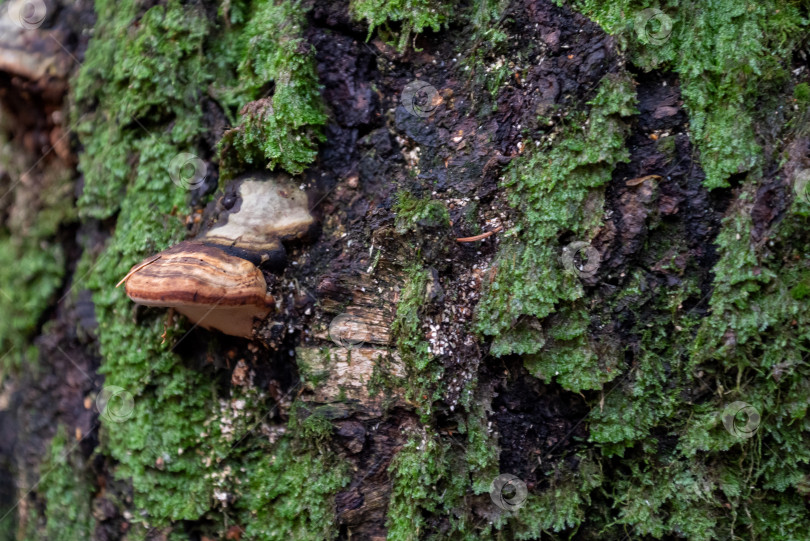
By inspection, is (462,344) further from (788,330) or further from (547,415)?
(788,330)

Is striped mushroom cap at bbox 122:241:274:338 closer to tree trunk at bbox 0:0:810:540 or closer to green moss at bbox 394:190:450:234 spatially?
tree trunk at bbox 0:0:810:540

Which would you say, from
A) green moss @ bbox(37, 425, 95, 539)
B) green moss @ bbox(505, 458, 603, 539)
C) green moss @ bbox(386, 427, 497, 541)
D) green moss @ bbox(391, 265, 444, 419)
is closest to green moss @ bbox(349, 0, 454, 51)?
green moss @ bbox(391, 265, 444, 419)

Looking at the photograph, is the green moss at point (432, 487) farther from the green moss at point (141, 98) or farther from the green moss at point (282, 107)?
the green moss at point (141, 98)

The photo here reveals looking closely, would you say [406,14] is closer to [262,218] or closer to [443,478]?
[262,218]

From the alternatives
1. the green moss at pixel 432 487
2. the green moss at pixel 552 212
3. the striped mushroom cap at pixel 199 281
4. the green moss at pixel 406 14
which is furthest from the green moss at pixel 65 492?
the green moss at pixel 406 14

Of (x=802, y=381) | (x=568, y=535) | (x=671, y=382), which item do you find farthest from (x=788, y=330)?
(x=568, y=535)
